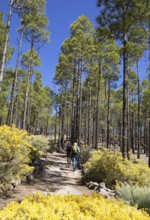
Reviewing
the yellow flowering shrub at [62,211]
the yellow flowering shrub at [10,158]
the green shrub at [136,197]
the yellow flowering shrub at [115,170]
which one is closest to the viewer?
the yellow flowering shrub at [62,211]

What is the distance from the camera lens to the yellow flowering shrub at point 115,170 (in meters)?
9.55

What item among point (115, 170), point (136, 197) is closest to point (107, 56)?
point (115, 170)

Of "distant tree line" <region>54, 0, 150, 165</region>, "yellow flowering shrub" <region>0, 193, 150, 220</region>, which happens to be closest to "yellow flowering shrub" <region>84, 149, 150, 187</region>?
"distant tree line" <region>54, 0, 150, 165</region>

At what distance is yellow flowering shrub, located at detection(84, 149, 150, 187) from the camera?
9.55 meters

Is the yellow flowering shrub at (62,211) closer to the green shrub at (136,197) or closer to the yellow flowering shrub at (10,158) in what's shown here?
the green shrub at (136,197)

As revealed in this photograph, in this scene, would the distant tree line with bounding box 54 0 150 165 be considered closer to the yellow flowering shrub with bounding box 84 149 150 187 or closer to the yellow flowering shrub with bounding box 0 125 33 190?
the yellow flowering shrub with bounding box 84 149 150 187

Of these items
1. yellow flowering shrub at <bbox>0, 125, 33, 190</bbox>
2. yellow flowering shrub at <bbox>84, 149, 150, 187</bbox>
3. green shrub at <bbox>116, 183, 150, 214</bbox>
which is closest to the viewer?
green shrub at <bbox>116, 183, 150, 214</bbox>

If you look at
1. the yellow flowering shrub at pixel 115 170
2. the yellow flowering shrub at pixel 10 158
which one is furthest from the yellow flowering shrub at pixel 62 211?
the yellow flowering shrub at pixel 115 170

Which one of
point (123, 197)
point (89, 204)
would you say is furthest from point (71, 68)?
point (89, 204)

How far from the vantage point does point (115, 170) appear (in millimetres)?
10094

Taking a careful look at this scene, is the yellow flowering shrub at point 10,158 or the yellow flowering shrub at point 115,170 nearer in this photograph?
the yellow flowering shrub at point 10,158

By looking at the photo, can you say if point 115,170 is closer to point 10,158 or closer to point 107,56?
point 10,158

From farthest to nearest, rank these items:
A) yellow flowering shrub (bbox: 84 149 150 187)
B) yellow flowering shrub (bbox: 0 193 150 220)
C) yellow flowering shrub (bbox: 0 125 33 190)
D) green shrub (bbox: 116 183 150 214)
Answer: yellow flowering shrub (bbox: 84 149 150 187) < yellow flowering shrub (bbox: 0 125 33 190) < green shrub (bbox: 116 183 150 214) < yellow flowering shrub (bbox: 0 193 150 220)

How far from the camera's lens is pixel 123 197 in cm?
584
